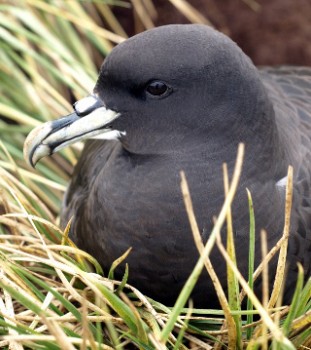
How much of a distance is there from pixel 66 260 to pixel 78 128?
0.35 meters

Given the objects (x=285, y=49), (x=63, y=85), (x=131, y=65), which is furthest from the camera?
(x=285, y=49)

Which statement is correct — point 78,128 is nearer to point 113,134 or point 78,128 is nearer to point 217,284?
point 113,134

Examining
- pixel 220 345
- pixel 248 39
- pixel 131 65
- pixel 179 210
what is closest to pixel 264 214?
pixel 179 210

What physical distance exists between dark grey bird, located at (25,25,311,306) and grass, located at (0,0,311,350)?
0.08 metres

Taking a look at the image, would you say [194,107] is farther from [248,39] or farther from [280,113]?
[248,39]

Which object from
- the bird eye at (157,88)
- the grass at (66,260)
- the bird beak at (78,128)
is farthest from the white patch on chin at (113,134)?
the grass at (66,260)

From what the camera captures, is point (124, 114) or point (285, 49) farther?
point (285, 49)

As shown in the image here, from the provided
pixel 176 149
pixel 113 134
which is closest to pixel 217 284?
pixel 176 149

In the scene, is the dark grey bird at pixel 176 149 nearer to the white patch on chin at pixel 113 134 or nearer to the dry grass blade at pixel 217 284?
the white patch on chin at pixel 113 134

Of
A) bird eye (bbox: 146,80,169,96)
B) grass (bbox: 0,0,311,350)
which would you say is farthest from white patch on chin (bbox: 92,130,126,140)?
grass (bbox: 0,0,311,350)

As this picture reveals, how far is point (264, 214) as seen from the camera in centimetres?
204

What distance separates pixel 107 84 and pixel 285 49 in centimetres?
206

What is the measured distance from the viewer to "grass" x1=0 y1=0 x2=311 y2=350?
5.82 feet

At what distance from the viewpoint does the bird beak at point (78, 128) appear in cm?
206
